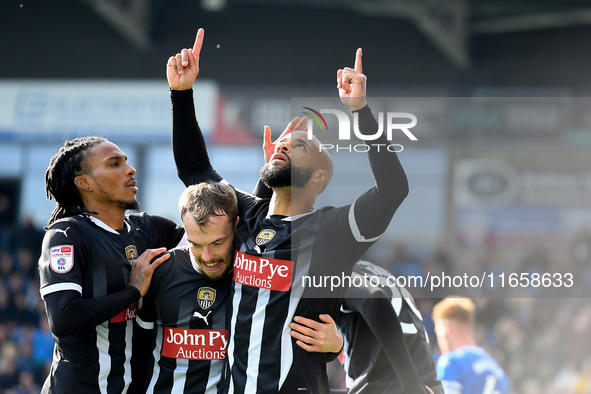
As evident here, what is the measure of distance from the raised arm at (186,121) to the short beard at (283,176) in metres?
0.48

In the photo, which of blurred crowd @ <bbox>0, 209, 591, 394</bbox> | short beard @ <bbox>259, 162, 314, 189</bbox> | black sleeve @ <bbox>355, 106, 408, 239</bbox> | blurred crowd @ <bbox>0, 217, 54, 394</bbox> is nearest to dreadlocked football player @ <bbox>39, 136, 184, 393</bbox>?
short beard @ <bbox>259, 162, 314, 189</bbox>

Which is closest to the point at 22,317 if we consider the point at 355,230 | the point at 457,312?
the point at 457,312

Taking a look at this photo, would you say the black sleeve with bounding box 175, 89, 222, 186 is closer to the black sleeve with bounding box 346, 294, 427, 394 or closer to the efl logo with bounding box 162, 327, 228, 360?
the efl logo with bounding box 162, 327, 228, 360

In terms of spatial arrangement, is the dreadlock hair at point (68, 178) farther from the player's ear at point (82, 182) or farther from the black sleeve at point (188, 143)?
the black sleeve at point (188, 143)

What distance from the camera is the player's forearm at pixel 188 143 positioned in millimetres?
3436

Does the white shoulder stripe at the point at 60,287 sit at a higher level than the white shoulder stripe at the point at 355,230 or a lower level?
lower

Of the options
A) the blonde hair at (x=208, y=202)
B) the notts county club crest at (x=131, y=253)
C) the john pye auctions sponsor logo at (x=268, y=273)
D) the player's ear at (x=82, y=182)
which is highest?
the player's ear at (x=82, y=182)

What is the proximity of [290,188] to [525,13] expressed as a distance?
1259 centimetres

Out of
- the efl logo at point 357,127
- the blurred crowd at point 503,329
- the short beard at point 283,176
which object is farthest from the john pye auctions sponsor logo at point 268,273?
the blurred crowd at point 503,329

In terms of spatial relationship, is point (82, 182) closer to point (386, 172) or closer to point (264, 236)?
point (264, 236)

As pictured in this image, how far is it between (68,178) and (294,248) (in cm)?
111

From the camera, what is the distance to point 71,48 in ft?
49.5

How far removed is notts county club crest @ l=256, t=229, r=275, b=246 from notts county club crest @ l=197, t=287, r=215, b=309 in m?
0.33

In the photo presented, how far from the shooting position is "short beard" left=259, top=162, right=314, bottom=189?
3064 mm
